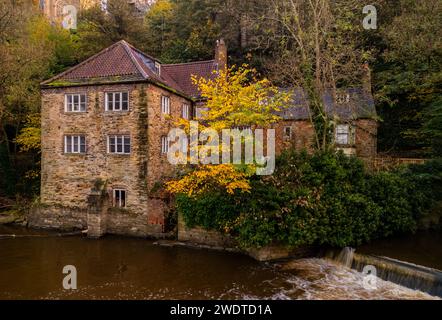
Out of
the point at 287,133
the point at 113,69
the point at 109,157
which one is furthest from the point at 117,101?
the point at 287,133

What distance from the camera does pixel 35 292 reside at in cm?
1266

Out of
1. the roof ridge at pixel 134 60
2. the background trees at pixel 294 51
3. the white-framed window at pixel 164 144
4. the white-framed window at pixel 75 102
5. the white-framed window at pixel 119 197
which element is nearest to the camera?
the background trees at pixel 294 51

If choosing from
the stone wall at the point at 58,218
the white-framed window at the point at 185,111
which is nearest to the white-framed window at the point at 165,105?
the white-framed window at the point at 185,111

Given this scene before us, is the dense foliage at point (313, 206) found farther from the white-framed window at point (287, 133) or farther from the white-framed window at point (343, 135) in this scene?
the white-framed window at point (287, 133)

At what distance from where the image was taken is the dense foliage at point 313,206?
52.7 feet

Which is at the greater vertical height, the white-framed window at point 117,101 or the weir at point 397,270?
the white-framed window at point 117,101

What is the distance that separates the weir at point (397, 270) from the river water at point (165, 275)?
1.04ft

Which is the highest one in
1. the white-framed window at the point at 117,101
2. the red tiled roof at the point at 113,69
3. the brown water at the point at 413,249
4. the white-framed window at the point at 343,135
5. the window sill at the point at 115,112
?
the red tiled roof at the point at 113,69

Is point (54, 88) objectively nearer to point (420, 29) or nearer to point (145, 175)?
point (145, 175)

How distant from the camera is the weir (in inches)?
487

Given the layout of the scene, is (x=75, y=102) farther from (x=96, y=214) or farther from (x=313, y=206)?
(x=313, y=206)

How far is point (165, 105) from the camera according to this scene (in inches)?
902

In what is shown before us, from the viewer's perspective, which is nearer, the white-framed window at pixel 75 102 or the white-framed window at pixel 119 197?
the white-framed window at pixel 119 197
